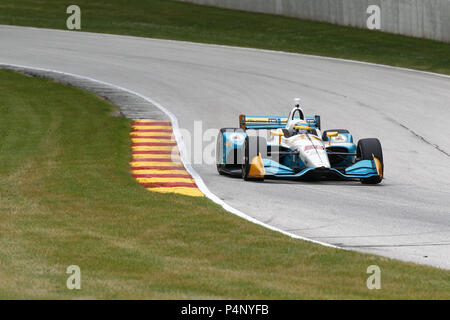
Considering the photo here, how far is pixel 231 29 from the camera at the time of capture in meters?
38.3

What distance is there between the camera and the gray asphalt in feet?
41.0

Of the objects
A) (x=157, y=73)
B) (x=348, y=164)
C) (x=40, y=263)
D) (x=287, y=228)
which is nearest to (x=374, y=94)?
(x=157, y=73)

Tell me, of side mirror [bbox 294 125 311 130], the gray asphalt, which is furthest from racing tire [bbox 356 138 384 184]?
side mirror [bbox 294 125 311 130]

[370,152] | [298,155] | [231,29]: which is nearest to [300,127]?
[298,155]

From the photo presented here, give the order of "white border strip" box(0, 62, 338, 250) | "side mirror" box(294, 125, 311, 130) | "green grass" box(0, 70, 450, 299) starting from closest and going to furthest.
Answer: "green grass" box(0, 70, 450, 299)
"white border strip" box(0, 62, 338, 250)
"side mirror" box(294, 125, 311, 130)

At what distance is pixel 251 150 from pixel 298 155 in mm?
917

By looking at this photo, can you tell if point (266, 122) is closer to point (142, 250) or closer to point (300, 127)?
point (300, 127)

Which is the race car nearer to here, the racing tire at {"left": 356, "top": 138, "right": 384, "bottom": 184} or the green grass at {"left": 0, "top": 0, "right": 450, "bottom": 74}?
the racing tire at {"left": 356, "top": 138, "right": 384, "bottom": 184}

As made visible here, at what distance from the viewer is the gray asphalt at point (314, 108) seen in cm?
1251

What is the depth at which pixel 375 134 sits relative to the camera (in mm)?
21438

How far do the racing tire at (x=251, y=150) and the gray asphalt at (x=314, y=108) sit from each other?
0.93 feet

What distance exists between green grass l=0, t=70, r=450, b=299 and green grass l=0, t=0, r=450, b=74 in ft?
60.3

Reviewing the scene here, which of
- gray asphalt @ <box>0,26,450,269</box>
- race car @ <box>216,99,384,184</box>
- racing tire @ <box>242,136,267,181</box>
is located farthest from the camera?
racing tire @ <box>242,136,267,181</box>
